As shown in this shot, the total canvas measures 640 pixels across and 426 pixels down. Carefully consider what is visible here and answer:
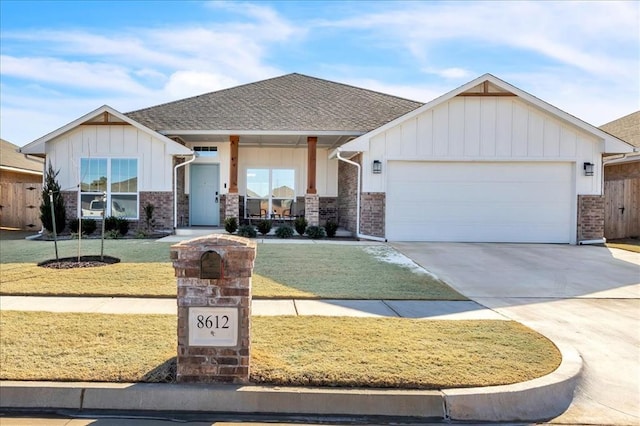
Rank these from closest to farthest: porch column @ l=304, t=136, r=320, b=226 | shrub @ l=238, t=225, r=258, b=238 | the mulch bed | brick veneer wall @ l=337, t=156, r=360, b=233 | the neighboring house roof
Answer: the mulch bed → shrub @ l=238, t=225, r=258, b=238 → brick veneer wall @ l=337, t=156, r=360, b=233 → porch column @ l=304, t=136, r=320, b=226 → the neighboring house roof

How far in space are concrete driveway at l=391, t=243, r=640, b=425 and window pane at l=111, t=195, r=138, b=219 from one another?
8.82 metres

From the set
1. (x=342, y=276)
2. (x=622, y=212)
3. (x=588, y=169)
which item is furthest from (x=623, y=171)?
(x=342, y=276)

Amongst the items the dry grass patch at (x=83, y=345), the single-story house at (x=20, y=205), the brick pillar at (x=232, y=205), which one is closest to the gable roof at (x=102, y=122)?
the brick pillar at (x=232, y=205)

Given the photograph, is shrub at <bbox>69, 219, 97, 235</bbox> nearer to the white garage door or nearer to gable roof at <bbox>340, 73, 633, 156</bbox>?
gable roof at <bbox>340, 73, 633, 156</bbox>

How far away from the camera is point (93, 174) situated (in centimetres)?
1447

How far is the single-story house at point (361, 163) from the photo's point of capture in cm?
1314

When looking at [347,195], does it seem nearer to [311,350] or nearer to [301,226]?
[301,226]

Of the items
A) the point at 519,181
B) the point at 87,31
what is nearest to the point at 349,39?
the point at 519,181

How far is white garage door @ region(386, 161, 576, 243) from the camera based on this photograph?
13.2 metres

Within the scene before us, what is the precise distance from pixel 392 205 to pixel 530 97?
520 centimetres

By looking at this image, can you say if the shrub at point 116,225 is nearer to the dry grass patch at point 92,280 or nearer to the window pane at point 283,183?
the dry grass patch at point 92,280

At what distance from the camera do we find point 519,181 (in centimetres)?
1322

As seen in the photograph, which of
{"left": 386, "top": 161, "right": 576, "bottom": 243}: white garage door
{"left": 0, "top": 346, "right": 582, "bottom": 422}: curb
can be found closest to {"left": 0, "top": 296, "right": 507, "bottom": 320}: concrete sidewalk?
{"left": 0, "top": 346, "right": 582, "bottom": 422}: curb

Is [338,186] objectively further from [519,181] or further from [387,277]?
[387,277]
